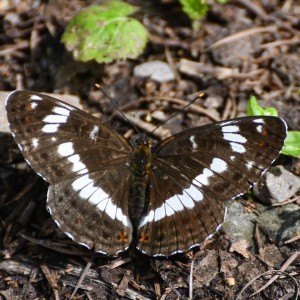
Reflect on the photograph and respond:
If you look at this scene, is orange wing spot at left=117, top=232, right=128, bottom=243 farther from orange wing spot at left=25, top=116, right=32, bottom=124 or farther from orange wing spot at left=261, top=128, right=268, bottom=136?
orange wing spot at left=261, top=128, right=268, bottom=136

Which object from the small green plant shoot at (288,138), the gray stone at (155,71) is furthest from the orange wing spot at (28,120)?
the small green plant shoot at (288,138)

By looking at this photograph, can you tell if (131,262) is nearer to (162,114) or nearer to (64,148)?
(64,148)

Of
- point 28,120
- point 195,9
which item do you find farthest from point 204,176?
point 195,9

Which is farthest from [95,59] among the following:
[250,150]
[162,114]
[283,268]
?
[283,268]

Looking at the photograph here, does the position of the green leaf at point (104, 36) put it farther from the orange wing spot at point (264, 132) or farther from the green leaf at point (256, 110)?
the orange wing spot at point (264, 132)

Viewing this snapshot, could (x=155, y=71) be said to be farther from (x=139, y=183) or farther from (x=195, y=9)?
(x=139, y=183)

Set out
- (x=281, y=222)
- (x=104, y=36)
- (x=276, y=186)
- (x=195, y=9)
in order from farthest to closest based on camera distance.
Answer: (x=195, y=9)
(x=104, y=36)
(x=276, y=186)
(x=281, y=222)
